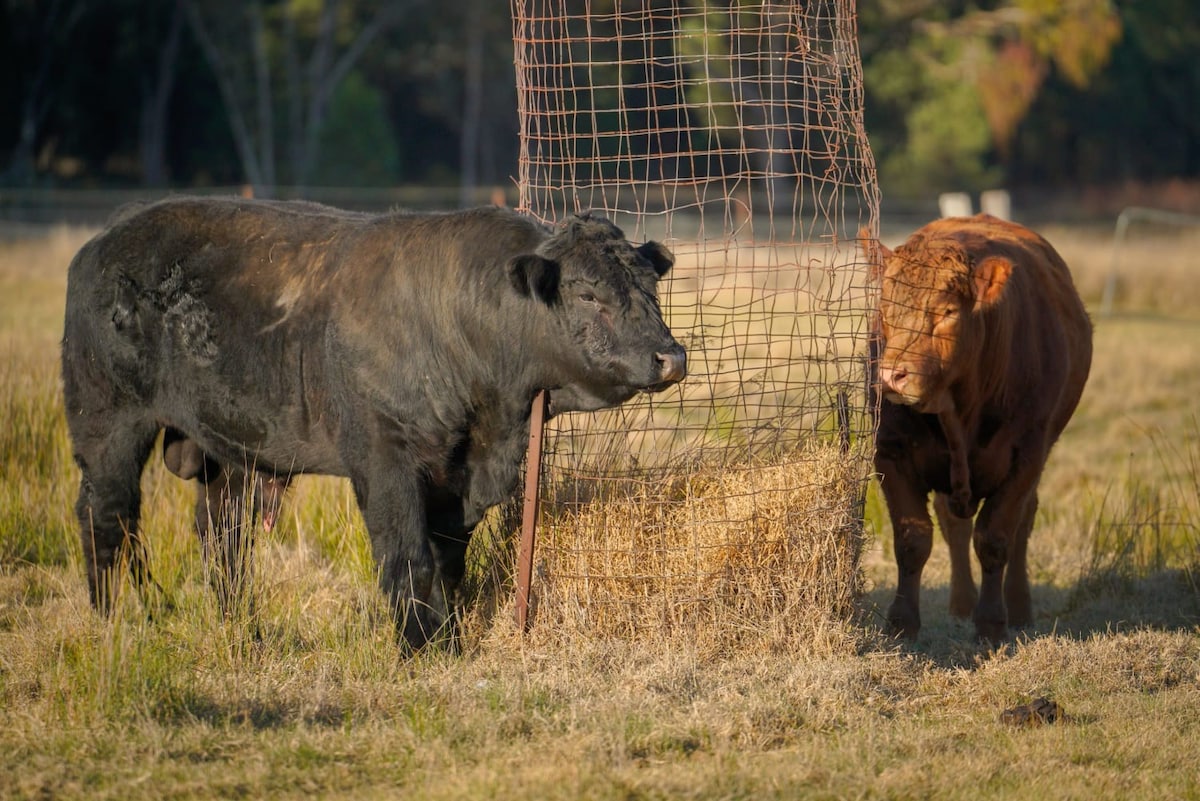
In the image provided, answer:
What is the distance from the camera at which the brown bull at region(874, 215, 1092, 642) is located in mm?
6223

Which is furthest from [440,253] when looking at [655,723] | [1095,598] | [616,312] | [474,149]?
[474,149]

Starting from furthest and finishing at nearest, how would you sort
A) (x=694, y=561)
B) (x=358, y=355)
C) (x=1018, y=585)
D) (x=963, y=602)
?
1. (x=963, y=602)
2. (x=1018, y=585)
3. (x=694, y=561)
4. (x=358, y=355)

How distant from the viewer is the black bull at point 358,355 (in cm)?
548

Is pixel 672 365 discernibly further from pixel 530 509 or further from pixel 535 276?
pixel 530 509

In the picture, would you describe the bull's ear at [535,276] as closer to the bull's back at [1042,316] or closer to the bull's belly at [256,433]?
the bull's belly at [256,433]

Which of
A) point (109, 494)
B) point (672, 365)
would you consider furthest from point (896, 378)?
point (109, 494)

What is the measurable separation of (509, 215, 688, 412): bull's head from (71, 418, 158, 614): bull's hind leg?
211 cm

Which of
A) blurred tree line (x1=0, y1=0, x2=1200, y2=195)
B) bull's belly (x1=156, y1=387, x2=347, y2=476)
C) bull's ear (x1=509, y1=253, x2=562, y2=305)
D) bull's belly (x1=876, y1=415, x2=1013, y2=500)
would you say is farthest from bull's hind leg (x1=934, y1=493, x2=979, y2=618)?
blurred tree line (x1=0, y1=0, x2=1200, y2=195)

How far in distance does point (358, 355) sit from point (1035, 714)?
121 inches

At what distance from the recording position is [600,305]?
17.8 feet

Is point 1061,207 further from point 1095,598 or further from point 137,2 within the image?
point 1095,598

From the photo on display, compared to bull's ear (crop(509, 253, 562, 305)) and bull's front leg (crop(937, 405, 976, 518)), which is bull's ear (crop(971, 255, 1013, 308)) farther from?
bull's ear (crop(509, 253, 562, 305))

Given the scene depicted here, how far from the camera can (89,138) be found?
38531 millimetres

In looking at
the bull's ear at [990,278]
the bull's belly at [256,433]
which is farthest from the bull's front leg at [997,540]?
the bull's belly at [256,433]
